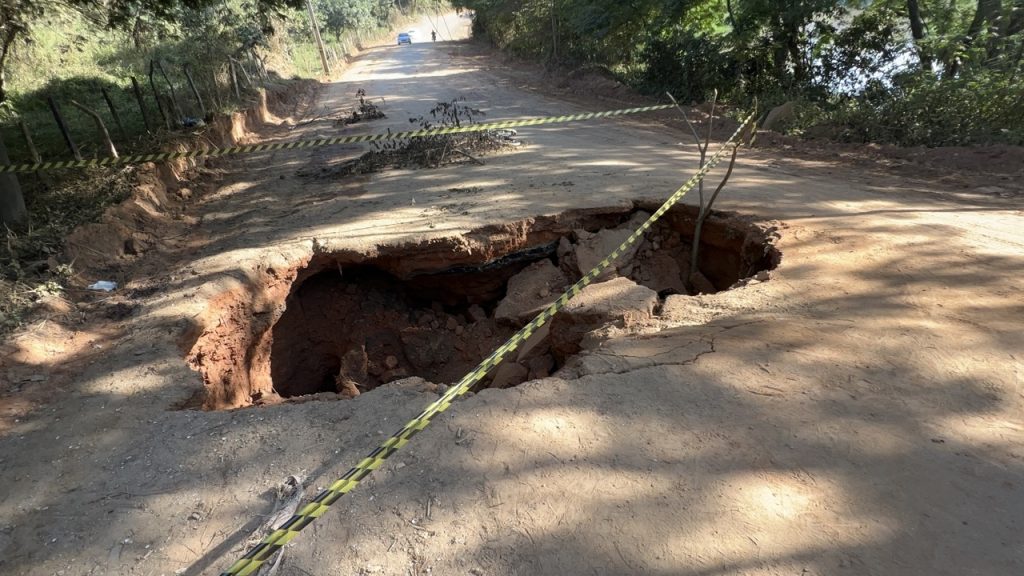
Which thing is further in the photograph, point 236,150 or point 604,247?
point 236,150

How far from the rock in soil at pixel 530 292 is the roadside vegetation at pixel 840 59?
6948 millimetres

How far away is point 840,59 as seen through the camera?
11695 millimetres

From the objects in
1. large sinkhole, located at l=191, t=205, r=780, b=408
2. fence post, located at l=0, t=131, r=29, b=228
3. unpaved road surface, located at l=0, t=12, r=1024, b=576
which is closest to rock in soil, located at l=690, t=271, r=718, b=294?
large sinkhole, located at l=191, t=205, r=780, b=408

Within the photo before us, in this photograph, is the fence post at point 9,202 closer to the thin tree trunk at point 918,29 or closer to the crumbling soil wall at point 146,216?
the crumbling soil wall at point 146,216

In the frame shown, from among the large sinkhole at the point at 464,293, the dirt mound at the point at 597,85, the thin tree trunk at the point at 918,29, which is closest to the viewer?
the large sinkhole at the point at 464,293

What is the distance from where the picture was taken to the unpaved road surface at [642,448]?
2217 millimetres

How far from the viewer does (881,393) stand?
2.94 metres

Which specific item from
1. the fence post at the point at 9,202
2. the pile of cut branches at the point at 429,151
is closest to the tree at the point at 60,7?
the fence post at the point at 9,202

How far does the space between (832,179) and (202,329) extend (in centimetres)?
803

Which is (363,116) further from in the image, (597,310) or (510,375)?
(597,310)

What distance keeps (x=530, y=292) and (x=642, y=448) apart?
3.28m

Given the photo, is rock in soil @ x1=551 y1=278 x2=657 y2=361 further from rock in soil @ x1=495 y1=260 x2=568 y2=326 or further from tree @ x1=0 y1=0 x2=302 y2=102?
tree @ x1=0 y1=0 x2=302 y2=102

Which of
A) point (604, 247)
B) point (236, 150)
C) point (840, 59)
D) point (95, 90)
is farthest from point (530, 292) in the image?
point (95, 90)

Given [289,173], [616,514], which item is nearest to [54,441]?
[616,514]
